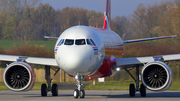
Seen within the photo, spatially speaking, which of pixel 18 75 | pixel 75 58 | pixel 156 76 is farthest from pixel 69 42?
pixel 156 76

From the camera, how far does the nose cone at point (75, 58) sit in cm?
1305

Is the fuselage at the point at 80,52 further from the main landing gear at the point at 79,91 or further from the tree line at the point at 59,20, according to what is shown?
the tree line at the point at 59,20

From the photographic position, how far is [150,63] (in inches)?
598

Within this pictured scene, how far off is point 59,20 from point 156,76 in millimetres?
33384

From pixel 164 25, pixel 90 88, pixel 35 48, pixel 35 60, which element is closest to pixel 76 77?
pixel 35 60

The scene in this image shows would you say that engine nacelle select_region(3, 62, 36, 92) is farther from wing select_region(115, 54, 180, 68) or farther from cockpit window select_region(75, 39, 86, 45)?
wing select_region(115, 54, 180, 68)

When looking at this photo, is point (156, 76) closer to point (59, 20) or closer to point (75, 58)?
point (75, 58)

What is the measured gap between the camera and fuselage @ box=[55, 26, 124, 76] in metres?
13.1

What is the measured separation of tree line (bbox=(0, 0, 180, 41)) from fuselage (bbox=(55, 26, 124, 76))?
23.3 m

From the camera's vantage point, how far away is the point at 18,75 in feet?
51.3

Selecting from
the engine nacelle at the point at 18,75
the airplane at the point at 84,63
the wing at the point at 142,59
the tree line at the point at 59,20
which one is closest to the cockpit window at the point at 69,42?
the airplane at the point at 84,63

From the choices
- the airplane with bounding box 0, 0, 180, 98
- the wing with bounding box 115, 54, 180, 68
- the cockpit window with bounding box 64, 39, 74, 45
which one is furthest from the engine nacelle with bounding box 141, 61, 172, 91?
the cockpit window with bounding box 64, 39, 74, 45

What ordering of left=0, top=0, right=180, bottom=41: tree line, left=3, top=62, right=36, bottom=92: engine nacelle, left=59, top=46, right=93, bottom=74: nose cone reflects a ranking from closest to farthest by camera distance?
1. left=59, top=46, right=93, bottom=74: nose cone
2. left=3, top=62, right=36, bottom=92: engine nacelle
3. left=0, top=0, right=180, bottom=41: tree line

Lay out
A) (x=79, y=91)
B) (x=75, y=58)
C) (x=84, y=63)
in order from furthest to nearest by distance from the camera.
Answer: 1. (x=79, y=91)
2. (x=84, y=63)
3. (x=75, y=58)
